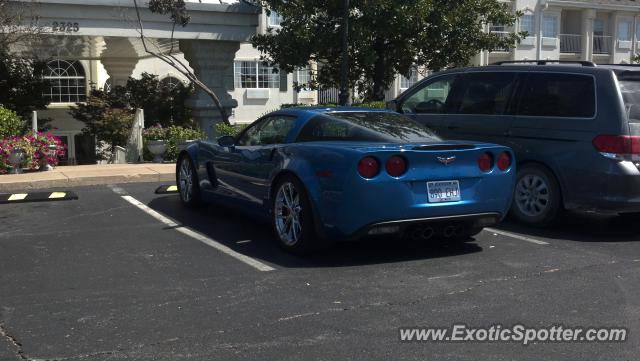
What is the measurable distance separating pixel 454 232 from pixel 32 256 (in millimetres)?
3918

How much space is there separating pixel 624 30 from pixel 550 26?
5837 mm

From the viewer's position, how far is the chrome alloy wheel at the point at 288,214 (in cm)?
658

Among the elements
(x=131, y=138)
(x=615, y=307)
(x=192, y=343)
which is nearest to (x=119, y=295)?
(x=192, y=343)

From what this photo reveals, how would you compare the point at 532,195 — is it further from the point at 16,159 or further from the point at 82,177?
the point at 16,159

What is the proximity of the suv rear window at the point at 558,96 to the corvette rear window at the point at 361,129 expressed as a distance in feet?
5.09

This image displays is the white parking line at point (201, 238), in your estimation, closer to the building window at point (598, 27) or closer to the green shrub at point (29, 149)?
the green shrub at point (29, 149)

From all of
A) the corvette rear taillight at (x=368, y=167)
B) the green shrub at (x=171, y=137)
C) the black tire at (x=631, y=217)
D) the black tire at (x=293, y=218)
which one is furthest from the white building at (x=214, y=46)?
the corvette rear taillight at (x=368, y=167)

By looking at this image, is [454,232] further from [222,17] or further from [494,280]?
[222,17]

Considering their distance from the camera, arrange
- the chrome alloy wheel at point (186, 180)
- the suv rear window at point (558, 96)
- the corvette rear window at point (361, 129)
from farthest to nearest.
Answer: the chrome alloy wheel at point (186, 180) < the suv rear window at point (558, 96) < the corvette rear window at point (361, 129)

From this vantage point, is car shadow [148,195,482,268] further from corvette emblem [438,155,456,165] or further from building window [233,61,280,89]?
building window [233,61,280,89]

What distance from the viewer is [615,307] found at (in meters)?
5.11

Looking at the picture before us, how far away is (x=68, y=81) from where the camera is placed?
27.8 meters

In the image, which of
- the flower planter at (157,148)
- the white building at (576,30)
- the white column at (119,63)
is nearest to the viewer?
the flower planter at (157,148)

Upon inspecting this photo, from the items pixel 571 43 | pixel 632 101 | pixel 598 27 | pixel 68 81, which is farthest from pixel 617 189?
pixel 598 27
